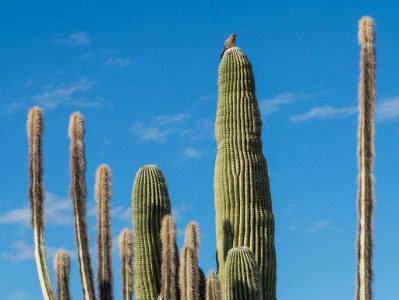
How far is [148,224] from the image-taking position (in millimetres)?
15992

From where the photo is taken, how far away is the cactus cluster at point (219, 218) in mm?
13836

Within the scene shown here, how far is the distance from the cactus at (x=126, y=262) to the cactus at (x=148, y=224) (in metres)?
0.11

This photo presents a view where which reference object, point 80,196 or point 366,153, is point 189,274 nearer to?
point 80,196

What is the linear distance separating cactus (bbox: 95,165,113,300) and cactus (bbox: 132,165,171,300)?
0.73m

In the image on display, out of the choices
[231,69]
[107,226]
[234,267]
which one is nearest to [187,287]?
[234,267]

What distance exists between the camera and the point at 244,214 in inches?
641

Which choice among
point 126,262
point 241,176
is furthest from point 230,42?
point 126,262

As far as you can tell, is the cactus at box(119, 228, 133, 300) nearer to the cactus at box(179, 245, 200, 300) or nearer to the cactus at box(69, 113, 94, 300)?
the cactus at box(69, 113, 94, 300)

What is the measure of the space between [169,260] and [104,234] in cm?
103

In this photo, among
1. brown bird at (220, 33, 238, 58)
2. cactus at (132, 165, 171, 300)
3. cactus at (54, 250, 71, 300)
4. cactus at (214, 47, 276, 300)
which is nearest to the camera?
cactus at (54, 250, 71, 300)

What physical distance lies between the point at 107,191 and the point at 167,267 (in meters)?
1.42

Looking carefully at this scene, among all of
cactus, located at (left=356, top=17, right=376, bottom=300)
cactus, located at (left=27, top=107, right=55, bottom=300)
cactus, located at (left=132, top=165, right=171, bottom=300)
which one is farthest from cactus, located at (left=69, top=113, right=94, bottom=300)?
cactus, located at (left=356, top=17, right=376, bottom=300)

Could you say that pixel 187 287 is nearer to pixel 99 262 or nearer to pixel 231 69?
pixel 99 262

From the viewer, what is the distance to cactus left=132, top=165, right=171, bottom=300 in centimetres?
1595
